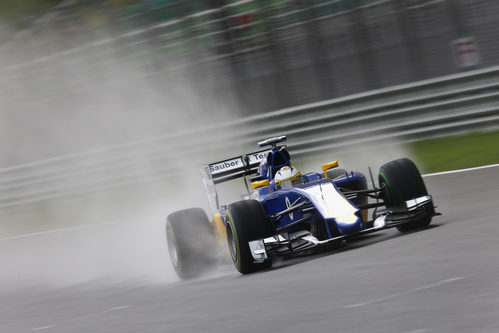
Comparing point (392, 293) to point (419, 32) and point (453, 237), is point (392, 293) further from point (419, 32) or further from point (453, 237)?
point (419, 32)

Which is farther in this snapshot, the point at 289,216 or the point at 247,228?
the point at 289,216

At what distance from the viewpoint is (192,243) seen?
34.6 ft

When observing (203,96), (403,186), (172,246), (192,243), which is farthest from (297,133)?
(403,186)

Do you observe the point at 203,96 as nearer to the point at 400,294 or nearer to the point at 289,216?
the point at 289,216

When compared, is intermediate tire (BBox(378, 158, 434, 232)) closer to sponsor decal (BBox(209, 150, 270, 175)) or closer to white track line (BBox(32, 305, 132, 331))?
sponsor decal (BBox(209, 150, 270, 175))

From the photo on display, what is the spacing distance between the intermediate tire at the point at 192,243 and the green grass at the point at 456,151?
5.55m

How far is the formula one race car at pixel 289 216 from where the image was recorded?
912 cm

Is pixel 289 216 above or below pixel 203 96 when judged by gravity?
below

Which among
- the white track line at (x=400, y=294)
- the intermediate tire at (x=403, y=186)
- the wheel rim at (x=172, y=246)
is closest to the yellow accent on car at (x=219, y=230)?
the wheel rim at (x=172, y=246)

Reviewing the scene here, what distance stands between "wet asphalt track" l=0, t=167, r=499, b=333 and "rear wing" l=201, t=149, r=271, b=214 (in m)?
1.35

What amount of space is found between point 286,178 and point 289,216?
0.52 meters

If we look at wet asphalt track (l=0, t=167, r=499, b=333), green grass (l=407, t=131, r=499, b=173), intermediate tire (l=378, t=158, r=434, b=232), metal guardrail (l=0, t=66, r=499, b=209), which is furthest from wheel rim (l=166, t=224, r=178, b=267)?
metal guardrail (l=0, t=66, r=499, b=209)

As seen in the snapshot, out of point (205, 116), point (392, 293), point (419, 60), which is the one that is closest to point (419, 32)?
point (419, 60)

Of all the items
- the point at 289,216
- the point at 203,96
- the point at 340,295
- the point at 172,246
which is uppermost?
the point at 203,96
